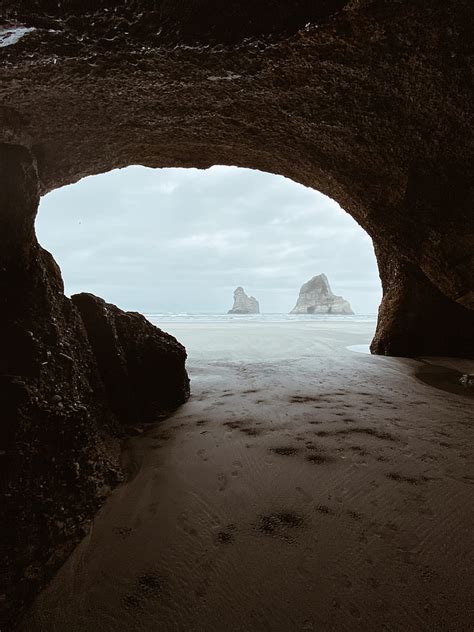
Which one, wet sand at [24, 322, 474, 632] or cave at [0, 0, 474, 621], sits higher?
cave at [0, 0, 474, 621]

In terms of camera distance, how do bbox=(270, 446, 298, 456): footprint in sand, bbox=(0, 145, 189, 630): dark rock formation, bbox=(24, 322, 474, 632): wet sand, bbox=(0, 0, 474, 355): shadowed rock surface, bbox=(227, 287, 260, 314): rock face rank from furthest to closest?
bbox=(227, 287, 260, 314): rock face
bbox=(270, 446, 298, 456): footprint in sand
bbox=(0, 0, 474, 355): shadowed rock surface
bbox=(0, 145, 189, 630): dark rock formation
bbox=(24, 322, 474, 632): wet sand

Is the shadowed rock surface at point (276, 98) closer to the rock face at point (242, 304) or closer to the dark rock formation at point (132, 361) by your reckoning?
the dark rock formation at point (132, 361)

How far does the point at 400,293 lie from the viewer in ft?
22.9

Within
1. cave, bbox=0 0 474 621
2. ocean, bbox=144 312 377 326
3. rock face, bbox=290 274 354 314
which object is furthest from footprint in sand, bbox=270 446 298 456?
rock face, bbox=290 274 354 314

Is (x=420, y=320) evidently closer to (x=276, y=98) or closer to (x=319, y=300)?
(x=276, y=98)

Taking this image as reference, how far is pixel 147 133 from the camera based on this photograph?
11.8ft

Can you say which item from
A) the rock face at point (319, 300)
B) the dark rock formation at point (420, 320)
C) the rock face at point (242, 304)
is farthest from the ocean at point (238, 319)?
the rock face at point (242, 304)

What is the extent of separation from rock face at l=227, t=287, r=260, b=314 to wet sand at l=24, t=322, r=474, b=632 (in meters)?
73.7

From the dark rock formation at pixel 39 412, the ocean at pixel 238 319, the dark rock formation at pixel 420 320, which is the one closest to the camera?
the dark rock formation at pixel 39 412

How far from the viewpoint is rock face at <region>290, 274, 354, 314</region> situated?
60281mm

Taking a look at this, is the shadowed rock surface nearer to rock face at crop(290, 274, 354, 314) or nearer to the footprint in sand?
the footprint in sand

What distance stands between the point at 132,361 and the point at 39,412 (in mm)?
1676

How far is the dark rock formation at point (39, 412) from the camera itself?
Answer: 1369 mm

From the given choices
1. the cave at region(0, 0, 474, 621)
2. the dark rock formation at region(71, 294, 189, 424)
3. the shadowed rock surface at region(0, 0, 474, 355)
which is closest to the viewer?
the cave at region(0, 0, 474, 621)
